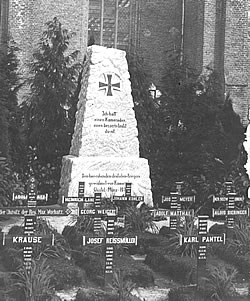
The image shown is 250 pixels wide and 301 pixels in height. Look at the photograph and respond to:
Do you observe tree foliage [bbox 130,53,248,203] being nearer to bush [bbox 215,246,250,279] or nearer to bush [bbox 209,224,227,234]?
→ bush [bbox 209,224,227,234]

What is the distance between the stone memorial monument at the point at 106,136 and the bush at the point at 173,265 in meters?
4.53

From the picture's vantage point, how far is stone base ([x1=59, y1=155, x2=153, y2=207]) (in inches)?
540

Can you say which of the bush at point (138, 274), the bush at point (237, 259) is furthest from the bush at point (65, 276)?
the bush at point (237, 259)

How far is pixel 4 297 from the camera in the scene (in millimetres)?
Result: 6863

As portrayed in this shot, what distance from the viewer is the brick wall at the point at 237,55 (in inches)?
861

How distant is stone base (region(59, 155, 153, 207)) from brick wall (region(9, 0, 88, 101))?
6.40 meters

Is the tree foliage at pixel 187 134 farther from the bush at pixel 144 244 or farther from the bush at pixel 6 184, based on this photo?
the bush at pixel 144 244

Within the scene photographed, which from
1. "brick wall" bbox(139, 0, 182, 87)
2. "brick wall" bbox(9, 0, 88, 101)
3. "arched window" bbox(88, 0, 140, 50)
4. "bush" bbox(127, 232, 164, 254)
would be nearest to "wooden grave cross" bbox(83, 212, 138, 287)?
"bush" bbox(127, 232, 164, 254)

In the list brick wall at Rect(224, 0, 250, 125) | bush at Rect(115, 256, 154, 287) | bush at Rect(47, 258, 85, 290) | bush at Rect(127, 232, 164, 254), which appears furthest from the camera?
brick wall at Rect(224, 0, 250, 125)

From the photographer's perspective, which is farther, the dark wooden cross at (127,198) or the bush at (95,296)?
the dark wooden cross at (127,198)

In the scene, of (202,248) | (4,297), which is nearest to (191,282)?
(202,248)

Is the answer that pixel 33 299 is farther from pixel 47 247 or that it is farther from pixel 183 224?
pixel 183 224

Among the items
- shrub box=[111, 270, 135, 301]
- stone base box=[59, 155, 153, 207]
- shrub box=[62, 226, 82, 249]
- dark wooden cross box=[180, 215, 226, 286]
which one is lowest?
→ shrub box=[111, 270, 135, 301]

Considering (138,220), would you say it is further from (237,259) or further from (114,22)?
(114,22)
